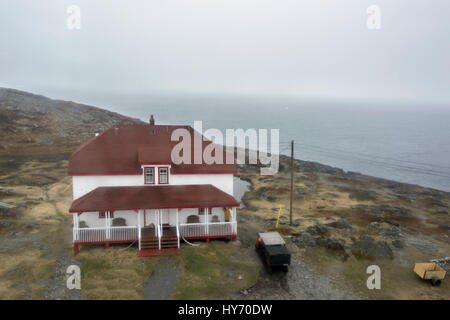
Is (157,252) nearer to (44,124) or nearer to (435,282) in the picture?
(435,282)

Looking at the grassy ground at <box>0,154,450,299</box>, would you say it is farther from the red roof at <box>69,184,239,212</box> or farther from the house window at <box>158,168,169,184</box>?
the house window at <box>158,168,169,184</box>

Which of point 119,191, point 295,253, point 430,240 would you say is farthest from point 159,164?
point 430,240

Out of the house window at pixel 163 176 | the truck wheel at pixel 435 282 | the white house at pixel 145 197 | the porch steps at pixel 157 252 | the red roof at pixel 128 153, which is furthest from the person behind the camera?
the house window at pixel 163 176

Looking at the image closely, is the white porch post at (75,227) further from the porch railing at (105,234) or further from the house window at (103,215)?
the house window at (103,215)

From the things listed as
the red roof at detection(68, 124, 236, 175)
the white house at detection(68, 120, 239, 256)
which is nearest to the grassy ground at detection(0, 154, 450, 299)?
the white house at detection(68, 120, 239, 256)

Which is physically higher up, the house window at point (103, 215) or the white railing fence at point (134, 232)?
the house window at point (103, 215)

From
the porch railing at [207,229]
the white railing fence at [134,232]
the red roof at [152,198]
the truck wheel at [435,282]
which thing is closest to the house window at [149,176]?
the red roof at [152,198]
